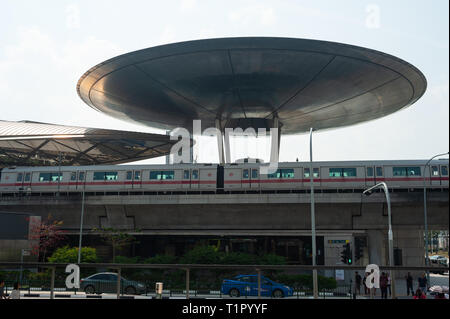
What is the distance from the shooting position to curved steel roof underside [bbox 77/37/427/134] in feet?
106

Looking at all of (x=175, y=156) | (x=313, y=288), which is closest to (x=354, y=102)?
(x=175, y=156)

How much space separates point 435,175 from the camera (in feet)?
124

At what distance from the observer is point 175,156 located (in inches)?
2304

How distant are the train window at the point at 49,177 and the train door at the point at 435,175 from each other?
3562cm

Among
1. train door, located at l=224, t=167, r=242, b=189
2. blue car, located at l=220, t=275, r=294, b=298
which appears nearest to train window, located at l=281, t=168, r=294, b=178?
train door, located at l=224, t=167, r=242, b=189

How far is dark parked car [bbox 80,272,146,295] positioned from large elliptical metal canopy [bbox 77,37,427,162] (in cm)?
2397

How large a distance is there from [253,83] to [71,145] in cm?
2812

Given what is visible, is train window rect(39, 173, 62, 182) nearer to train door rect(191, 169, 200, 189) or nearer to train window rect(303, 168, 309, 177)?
train door rect(191, 169, 200, 189)

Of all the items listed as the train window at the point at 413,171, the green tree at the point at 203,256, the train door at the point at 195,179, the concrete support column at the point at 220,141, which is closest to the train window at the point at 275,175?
the train door at the point at 195,179

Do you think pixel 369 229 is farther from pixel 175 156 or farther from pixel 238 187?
pixel 175 156

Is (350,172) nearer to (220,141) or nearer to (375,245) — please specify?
(375,245)

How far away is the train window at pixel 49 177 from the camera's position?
144ft
